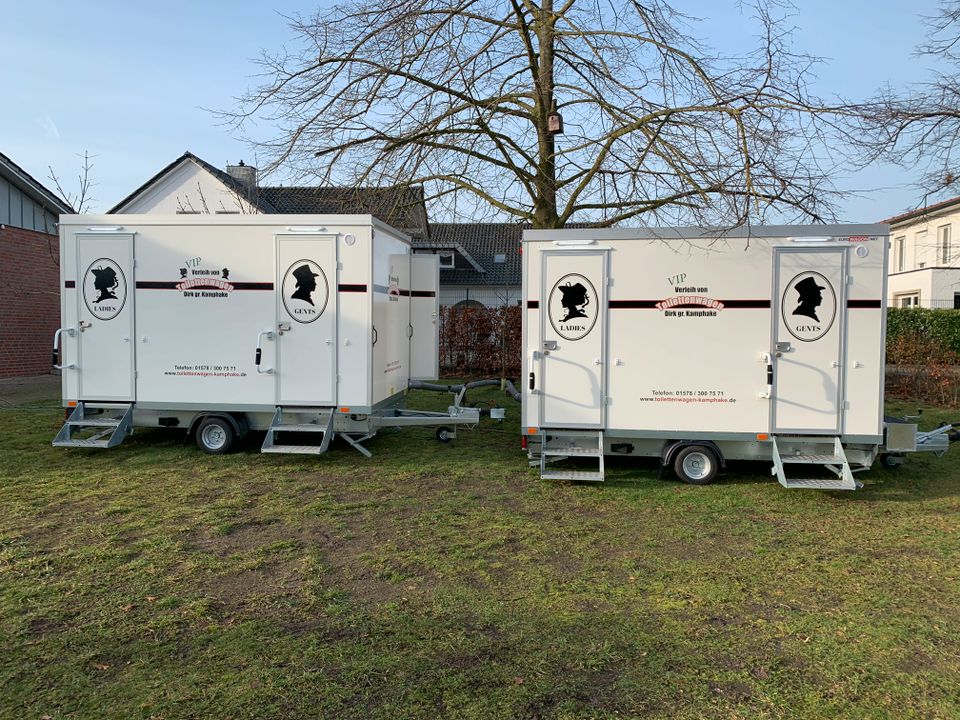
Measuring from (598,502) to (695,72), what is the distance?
18.7 feet

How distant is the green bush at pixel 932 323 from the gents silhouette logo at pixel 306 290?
17.2 meters

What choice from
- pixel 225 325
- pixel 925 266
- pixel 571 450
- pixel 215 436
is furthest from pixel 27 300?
pixel 925 266

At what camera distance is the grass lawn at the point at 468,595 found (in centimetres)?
333

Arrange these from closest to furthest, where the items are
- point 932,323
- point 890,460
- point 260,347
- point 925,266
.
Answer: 1. point 890,460
2. point 260,347
3. point 932,323
4. point 925,266

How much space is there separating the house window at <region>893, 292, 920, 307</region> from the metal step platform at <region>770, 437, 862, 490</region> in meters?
25.8

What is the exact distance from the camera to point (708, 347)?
723 centimetres

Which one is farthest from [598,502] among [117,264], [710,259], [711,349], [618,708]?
[117,264]

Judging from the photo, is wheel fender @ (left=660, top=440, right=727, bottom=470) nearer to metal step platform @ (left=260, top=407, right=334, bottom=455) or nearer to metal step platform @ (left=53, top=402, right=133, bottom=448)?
metal step platform @ (left=260, top=407, right=334, bottom=455)

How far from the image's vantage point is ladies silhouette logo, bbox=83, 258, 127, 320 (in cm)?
841

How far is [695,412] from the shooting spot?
7266mm

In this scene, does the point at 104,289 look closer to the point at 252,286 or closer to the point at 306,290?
the point at 252,286

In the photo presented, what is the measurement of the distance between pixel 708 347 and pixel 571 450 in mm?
1780

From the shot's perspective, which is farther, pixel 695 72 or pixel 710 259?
pixel 695 72

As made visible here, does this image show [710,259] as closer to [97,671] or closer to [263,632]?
[263,632]
